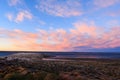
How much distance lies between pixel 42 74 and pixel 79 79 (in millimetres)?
2027

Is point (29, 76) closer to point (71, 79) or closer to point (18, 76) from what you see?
point (18, 76)

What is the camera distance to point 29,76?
35.1 feet

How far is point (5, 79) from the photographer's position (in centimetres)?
1030

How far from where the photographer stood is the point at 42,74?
1082cm

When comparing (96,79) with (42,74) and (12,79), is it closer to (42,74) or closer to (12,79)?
(42,74)

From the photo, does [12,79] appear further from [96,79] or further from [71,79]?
[96,79]

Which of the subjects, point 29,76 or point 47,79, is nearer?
point 47,79

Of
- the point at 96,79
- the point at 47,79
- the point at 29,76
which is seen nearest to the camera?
the point at 47,79

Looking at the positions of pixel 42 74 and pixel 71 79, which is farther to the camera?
pixel 42 74

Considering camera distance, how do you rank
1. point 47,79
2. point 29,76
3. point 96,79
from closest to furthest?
point 47,79, point 29,76, point 96,79

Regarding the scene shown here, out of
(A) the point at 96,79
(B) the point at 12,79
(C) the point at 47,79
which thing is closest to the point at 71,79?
(C) the point at 47,79

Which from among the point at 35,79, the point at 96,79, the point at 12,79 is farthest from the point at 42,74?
the point at 96,79

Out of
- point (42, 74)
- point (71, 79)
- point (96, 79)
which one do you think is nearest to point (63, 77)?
point (71, 79)

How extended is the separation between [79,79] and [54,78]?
4.15 feet
